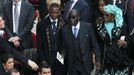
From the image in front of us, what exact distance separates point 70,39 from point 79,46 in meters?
0.22

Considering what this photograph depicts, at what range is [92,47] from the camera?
1181 centimetres

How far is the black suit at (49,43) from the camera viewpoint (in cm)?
1203

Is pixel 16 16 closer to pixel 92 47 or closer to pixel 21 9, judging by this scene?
pixel 21 9

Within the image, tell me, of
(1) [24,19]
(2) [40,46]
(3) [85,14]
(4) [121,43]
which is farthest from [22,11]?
(4) [121,43]

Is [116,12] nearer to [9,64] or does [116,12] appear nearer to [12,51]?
[12,51]

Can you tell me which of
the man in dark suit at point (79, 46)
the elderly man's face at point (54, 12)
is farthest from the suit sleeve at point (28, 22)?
the man in dark suit at point (79, 46)

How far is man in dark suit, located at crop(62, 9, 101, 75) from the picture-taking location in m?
11.8

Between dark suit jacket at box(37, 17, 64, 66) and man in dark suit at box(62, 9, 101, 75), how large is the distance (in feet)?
0.89

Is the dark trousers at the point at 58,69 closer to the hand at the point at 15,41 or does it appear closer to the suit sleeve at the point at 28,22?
the hand at the point at 15,41

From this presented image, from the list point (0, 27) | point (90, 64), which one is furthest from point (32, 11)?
point (90, 64)

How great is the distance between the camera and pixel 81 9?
12.9 m

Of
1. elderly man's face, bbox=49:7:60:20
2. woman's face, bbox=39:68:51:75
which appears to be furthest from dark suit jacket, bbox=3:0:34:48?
woman's face, bbox=39:68:51:75

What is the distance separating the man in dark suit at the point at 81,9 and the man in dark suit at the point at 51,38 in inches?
26.5

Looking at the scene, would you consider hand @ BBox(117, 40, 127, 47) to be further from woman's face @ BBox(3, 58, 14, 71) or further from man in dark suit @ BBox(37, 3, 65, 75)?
woman's face @ BBox(3, 58, 14, 71)
